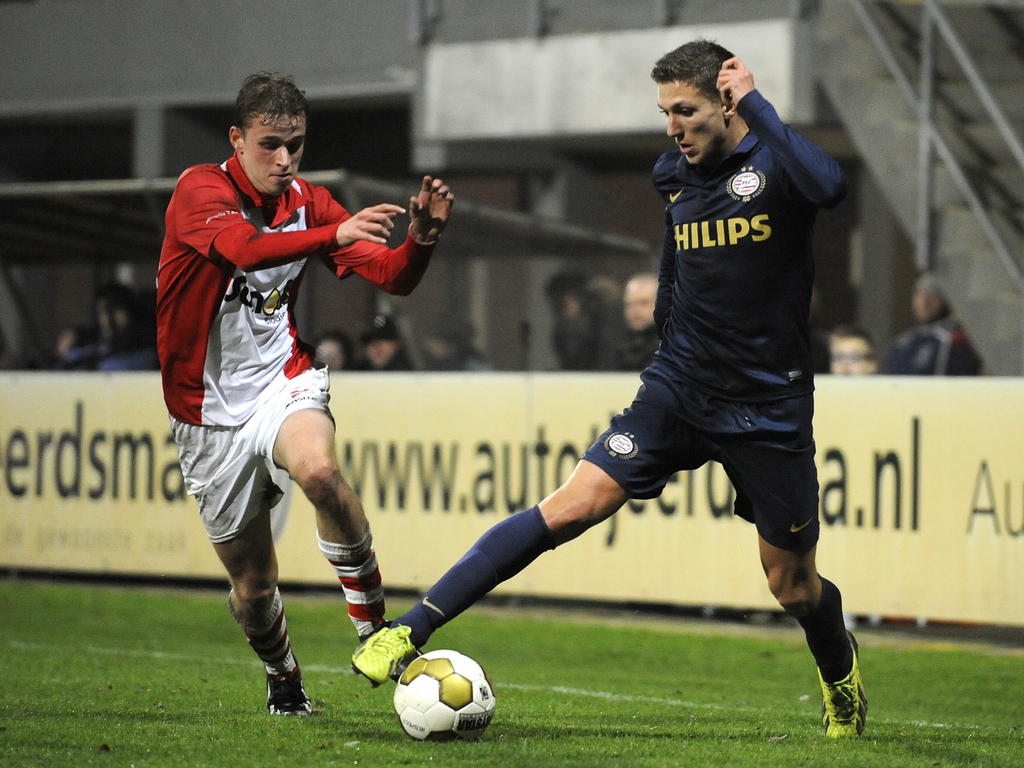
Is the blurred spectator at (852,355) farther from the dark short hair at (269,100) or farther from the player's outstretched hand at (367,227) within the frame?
the player's outstretched hand at (367,227)

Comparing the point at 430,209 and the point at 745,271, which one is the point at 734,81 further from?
the point at 430,209

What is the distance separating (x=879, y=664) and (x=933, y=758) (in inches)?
164

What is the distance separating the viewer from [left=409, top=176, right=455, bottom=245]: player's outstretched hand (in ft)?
20.7

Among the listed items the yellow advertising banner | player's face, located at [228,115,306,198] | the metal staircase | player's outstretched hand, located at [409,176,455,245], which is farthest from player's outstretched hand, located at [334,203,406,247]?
the metal staircase

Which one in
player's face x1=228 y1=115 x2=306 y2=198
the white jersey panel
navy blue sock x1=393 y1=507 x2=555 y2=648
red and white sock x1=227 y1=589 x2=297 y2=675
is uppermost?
player's face x1=228 y1=115 x2=306 y2=198

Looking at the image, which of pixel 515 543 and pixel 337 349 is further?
pixel 337 349

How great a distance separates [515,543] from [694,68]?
1.76 metres

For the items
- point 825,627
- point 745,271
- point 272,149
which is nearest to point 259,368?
point 272,149

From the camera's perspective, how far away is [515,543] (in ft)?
19.9

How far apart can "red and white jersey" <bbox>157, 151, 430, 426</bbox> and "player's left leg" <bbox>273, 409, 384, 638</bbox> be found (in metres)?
0.28

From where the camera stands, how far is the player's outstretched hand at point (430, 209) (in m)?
6.31

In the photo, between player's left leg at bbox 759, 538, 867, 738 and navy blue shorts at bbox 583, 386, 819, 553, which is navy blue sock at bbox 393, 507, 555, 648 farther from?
player's left leg at bbox 759, 538, 867, 738

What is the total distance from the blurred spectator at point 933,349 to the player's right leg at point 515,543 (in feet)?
21.4

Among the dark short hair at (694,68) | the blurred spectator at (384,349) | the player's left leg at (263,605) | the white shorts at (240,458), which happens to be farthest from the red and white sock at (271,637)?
the blurred spectator at (384,349)
